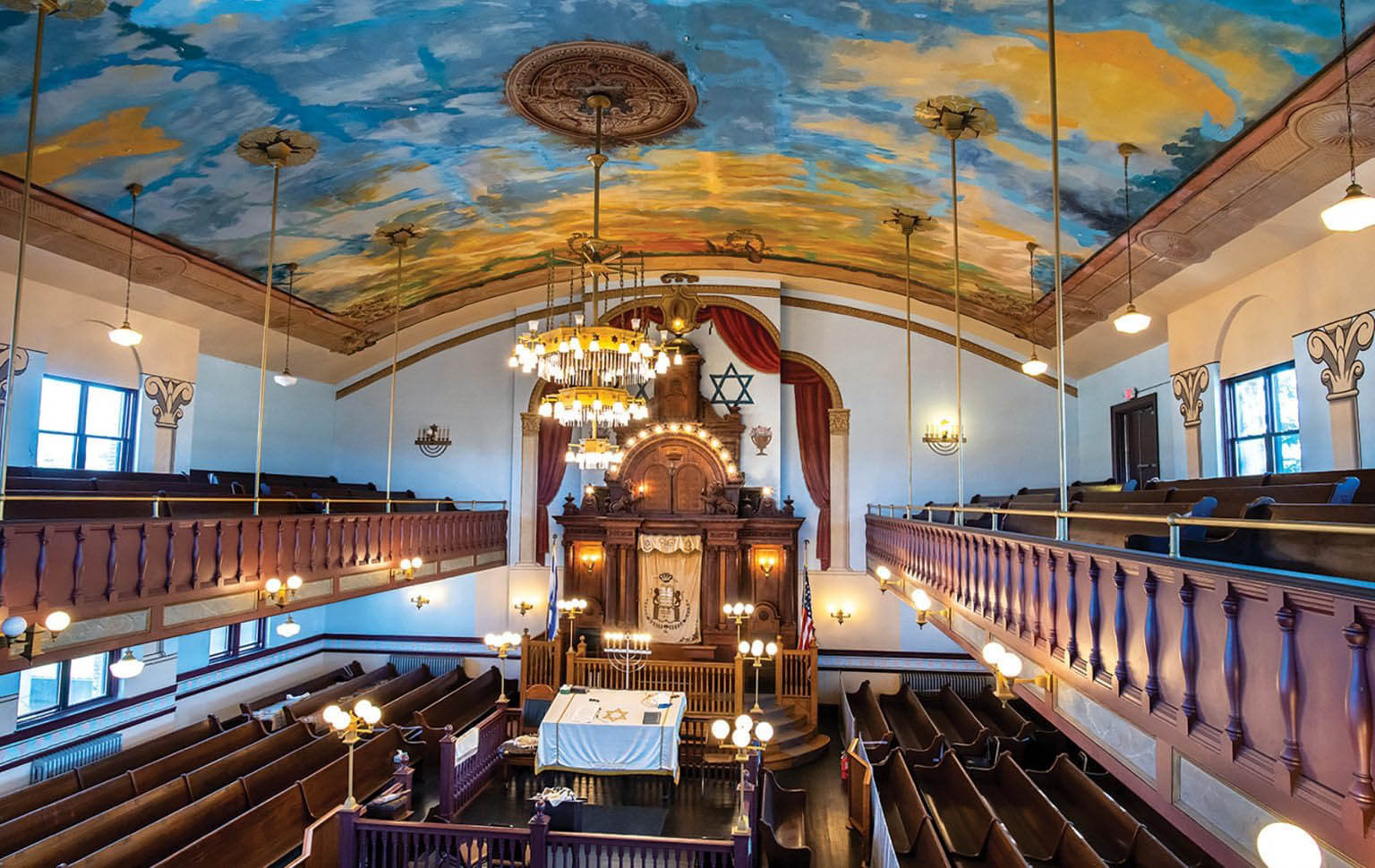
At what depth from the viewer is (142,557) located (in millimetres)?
8172

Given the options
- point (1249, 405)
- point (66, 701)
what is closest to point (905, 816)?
point (1249, 405)

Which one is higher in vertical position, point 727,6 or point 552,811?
point 727,6

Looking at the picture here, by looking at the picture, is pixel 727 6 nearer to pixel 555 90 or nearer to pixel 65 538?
pixel 555 90

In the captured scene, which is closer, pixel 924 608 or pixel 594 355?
pixel 594 355

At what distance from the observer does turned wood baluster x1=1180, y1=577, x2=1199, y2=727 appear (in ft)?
12.9

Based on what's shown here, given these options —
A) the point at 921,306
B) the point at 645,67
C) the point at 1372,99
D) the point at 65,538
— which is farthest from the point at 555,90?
the point at 921,306

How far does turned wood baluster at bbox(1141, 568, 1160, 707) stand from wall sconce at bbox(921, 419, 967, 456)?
1364cm

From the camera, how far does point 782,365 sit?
59.6ft

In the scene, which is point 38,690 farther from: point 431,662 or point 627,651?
point 627,651

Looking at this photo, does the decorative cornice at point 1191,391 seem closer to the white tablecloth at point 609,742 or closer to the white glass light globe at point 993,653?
the white glass light globe at point 993,653

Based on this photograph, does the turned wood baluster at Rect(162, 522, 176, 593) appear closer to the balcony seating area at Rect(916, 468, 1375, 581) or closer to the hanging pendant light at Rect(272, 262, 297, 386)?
the hanging pendant light at Rect(272, 262, 297, 386)

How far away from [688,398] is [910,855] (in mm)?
10829

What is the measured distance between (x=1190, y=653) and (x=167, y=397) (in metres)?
15.1

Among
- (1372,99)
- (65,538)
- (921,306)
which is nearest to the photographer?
(1372,99)
